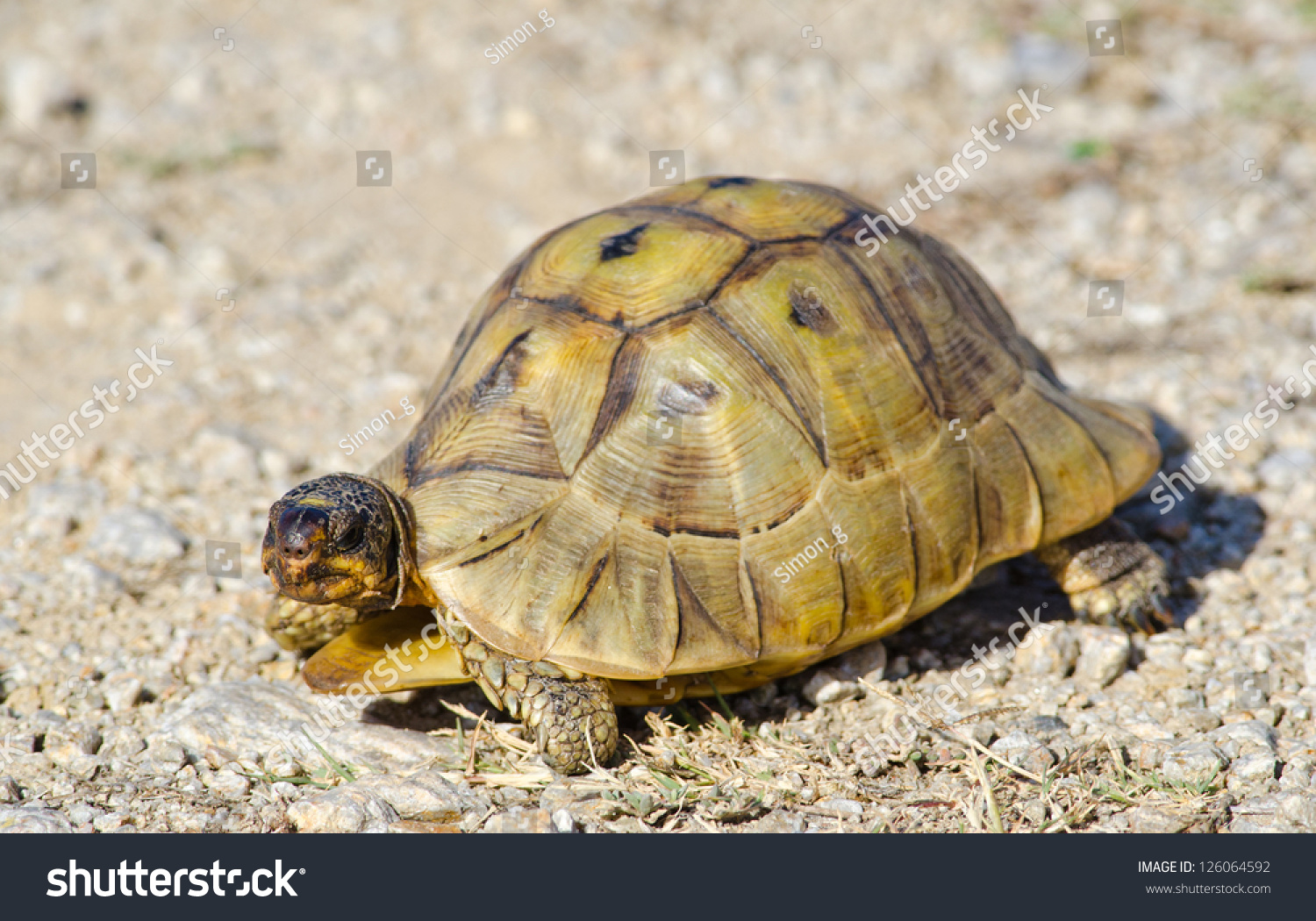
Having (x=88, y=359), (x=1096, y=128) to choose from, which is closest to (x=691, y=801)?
(x=88, y=359)

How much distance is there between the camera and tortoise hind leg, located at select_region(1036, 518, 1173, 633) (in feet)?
14.9

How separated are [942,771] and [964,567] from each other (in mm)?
758

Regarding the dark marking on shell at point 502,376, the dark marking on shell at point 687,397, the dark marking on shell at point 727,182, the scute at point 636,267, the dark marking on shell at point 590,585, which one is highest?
the dark marking on shell at point 727,182

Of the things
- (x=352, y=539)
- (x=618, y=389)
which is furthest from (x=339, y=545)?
(x=618, y=389)

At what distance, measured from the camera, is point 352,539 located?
363 centimetres

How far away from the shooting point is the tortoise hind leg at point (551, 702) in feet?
12.0

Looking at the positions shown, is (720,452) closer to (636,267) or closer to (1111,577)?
(636,267)

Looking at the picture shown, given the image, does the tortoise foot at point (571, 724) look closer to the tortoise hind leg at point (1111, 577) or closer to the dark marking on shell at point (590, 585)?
the dark marking on shell at point (590, 585)

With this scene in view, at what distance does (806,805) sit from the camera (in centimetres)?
361

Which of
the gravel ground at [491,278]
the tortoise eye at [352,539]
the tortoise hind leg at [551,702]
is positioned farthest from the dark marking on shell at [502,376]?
the gravel ground at [491,278]

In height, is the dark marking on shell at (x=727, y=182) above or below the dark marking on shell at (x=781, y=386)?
above

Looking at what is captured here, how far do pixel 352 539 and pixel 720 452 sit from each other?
4.07ft

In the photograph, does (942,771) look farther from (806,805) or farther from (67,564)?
(67,564)

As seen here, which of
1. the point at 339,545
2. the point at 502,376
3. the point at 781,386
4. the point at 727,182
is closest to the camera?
the point at 339,545
